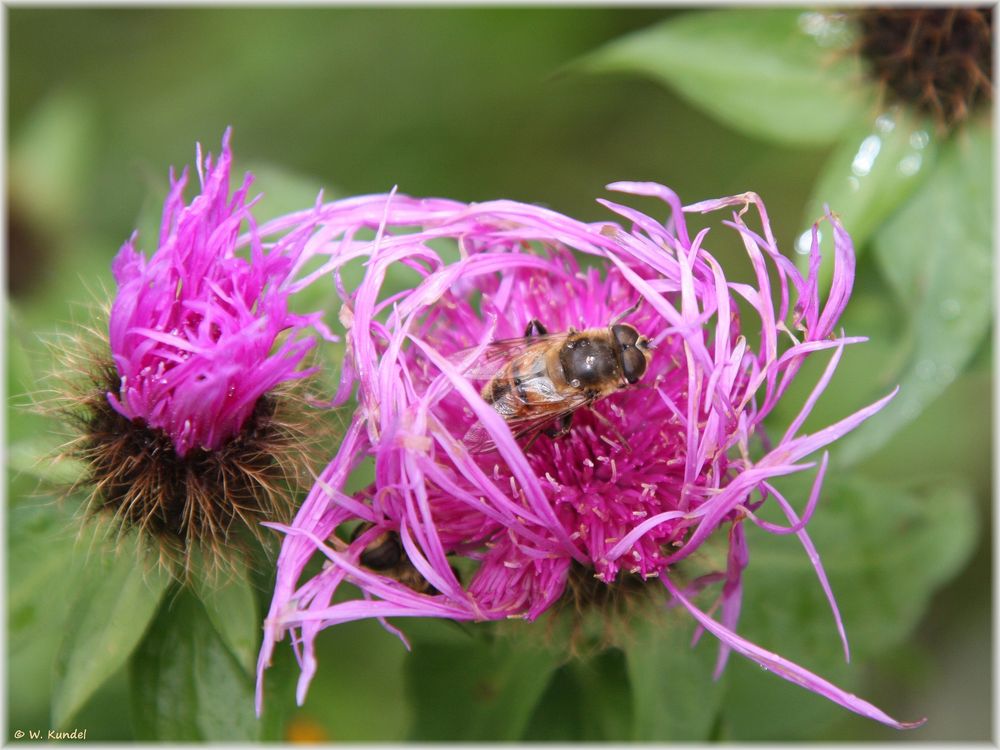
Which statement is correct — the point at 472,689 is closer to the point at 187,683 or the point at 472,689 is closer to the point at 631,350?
the point at 187,683

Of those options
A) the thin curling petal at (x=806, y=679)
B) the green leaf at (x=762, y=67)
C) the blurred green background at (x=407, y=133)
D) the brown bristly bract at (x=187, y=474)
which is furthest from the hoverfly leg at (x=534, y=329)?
the blurred green background at (x=407, y=133)

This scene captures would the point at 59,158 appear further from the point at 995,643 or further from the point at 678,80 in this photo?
the point at 995,643

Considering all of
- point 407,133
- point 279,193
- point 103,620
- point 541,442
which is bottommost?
point 103,620

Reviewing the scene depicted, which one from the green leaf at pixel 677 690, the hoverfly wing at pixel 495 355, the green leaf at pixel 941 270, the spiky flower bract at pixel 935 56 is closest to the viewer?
the hoverfly wing at pixel 495 355

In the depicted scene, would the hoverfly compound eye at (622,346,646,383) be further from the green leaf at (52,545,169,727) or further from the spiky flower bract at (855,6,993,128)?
the spiky flower bract at (855,6,993,128)

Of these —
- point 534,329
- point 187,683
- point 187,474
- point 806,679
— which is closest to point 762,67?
point 534,329

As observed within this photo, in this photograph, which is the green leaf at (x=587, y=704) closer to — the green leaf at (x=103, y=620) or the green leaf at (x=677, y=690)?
the green leaf at (x=677, y=690)
